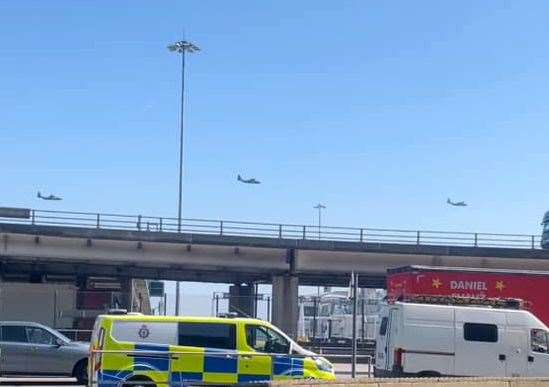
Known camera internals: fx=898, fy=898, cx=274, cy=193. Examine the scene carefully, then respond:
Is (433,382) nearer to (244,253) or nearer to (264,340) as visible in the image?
(264,340)

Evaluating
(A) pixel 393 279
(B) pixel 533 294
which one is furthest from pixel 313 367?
(B) pixel 533 294

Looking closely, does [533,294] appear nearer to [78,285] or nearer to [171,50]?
[171,50]

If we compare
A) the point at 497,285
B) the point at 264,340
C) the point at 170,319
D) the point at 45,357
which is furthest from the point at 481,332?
the point at 45,357

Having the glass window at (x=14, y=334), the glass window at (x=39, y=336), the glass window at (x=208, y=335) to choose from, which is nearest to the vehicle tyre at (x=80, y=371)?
the glass window at (x=39, y=336)

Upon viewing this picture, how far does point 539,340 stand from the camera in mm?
21016

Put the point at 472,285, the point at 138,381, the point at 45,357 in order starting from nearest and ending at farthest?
the point at 138,381 → the point at 45,357 → the point at 472,285

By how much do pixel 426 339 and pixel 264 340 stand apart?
500 centimetres

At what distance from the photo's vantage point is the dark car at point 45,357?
20641mm

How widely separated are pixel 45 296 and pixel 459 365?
29120 mm

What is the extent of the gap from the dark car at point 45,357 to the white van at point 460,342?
23.0ft

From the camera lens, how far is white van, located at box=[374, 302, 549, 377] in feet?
66.7

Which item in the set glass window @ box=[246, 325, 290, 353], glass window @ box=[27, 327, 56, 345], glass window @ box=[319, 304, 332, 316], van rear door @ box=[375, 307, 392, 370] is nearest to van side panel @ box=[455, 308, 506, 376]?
van rear door @ box=[375, 307, 392, 370]

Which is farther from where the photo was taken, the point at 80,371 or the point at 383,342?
the point at 383,342

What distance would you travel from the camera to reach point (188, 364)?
53.1ft
